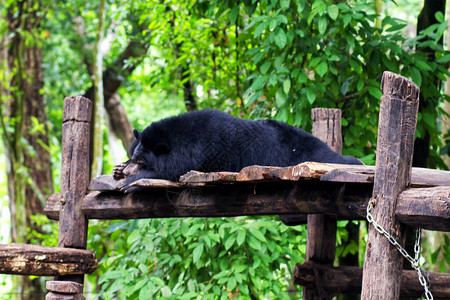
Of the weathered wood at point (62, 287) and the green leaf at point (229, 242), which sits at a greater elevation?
the green leaf at point (229, 242)

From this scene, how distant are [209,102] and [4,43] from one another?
388 cm

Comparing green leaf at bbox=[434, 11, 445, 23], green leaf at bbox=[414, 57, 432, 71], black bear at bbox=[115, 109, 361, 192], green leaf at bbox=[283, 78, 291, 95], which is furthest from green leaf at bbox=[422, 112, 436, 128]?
black bear at bbox=[115, 109, 361, 192]

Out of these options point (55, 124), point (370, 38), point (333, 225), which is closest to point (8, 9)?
point (55, 124)

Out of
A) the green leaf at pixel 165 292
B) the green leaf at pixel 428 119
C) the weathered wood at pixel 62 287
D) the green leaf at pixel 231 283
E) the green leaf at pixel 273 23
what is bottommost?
the green leaf at pixel 165 292

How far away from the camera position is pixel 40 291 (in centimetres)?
841

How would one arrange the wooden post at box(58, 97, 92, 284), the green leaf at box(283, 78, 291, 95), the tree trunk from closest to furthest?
the wooden post at box(58, 97, 92, 284)
the green leaf at box(283, 78, 291, 95)
the tree trunk

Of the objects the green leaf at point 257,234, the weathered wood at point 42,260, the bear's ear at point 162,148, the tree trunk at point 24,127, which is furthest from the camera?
the tree trunk at point 24,127

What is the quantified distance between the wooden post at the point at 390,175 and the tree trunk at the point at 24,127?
246 inches

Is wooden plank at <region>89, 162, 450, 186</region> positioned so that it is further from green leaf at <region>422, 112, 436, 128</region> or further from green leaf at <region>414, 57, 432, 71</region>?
green leaf at <region>422, 112, 436, 128</region>

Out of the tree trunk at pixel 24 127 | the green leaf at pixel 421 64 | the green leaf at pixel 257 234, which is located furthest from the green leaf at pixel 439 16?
the tree trunk at pixel 24 127

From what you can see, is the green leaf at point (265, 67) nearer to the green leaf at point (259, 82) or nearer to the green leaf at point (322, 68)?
the green leaf at point (259, 82)

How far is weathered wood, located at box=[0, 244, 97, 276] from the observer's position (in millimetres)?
3135

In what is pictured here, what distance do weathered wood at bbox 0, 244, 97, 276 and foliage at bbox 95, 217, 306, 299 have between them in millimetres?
583

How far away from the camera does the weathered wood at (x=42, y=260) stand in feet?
10.3
